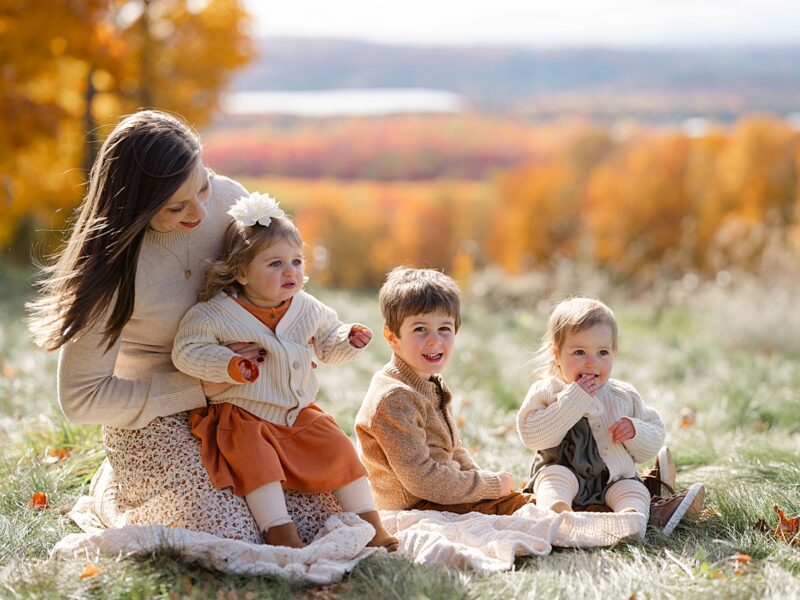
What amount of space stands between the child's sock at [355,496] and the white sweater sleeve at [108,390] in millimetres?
646

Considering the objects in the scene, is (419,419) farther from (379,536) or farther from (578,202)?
(578,202)

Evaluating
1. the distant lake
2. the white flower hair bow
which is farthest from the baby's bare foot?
the distant lake

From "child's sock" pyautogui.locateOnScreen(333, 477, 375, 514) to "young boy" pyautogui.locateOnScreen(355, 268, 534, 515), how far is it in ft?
0.95

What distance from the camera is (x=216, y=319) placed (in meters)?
3.56

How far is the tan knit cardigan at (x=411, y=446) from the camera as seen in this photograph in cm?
396

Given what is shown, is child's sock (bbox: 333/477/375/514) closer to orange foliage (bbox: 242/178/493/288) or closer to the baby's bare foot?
the baby's bare foot

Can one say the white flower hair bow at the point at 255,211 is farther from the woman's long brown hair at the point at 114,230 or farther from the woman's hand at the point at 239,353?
the woman's hand at the point at 239,353

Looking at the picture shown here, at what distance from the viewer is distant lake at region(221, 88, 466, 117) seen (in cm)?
5562

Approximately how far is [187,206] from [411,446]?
1.35 m

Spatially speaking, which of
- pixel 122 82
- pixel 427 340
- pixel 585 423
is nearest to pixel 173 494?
pixel 427 340

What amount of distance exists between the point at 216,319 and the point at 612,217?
4189 cm

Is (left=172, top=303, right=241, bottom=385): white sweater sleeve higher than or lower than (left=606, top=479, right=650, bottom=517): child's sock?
higher

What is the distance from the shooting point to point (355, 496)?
3.70m

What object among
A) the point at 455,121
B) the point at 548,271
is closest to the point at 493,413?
the point at 548,271
